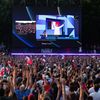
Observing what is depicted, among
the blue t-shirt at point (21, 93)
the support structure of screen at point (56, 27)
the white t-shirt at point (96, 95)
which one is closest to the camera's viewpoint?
the white t-shirt at point (96, 95)

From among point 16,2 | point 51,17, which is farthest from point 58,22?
point 16,2

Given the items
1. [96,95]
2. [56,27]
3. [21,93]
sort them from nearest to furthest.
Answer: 1. [96,95]
2. [21,93]
3. [56,27]

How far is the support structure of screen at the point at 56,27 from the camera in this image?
4444 centimetres

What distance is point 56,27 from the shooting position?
145 ft

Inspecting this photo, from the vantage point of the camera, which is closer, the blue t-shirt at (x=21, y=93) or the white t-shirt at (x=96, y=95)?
the white t-shirt at (x=96, y=95)

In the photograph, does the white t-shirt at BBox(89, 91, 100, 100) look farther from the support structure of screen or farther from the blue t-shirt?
the support structure of screen

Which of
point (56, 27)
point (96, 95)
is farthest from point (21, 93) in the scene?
point (56, 27)

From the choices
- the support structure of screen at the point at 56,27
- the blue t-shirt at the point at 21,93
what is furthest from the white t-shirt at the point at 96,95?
the support structure of screen at the point at 56,27

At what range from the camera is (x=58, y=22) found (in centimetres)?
4456

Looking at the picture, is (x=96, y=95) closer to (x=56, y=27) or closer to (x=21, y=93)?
(x=21, y=93)

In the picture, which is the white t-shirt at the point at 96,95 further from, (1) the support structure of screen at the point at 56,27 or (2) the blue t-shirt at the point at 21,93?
(1) the support structure of screen at the point at 56,27

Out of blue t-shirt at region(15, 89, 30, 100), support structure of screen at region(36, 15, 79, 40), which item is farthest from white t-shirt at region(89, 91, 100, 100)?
support structure of screen at region(36, 15, 79, 40)

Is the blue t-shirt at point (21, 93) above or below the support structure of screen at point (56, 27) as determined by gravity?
below

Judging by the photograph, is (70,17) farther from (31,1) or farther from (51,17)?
(31,1)
